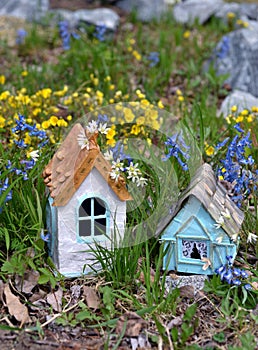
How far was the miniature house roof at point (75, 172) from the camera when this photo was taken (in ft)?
9.43

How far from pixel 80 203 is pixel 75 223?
0.11m

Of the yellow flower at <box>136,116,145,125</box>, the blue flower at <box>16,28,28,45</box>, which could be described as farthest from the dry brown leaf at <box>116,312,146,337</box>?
the blue flower at <box>16,28,28,45</box>

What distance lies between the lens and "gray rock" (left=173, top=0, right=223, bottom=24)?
23.0 ft

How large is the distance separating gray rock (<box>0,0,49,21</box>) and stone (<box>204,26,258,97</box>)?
227cm

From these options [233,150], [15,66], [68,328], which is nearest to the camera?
[68,328]

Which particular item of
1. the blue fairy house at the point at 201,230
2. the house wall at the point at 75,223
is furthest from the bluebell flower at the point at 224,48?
the house wall at the point at 75,223

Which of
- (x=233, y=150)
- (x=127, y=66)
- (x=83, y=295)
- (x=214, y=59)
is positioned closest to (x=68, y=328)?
(x=83, y=295)

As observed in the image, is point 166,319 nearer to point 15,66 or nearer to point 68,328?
point 68,328

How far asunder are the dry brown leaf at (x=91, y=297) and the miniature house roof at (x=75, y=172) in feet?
1.50

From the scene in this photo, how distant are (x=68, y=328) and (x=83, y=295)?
0.22 m

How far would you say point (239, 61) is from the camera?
5.89 meters

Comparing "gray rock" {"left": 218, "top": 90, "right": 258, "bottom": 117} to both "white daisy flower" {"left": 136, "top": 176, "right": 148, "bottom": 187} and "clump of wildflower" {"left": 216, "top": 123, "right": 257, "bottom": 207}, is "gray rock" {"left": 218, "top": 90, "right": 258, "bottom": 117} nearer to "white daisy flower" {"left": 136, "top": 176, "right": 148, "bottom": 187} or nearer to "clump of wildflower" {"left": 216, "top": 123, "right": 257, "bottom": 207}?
"clump of wildflower" {"left": 216, "top": 123, "right": 257, "bottom": 207}

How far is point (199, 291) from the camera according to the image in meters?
3.08

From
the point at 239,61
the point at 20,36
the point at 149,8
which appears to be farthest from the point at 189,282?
the point at 149,8
